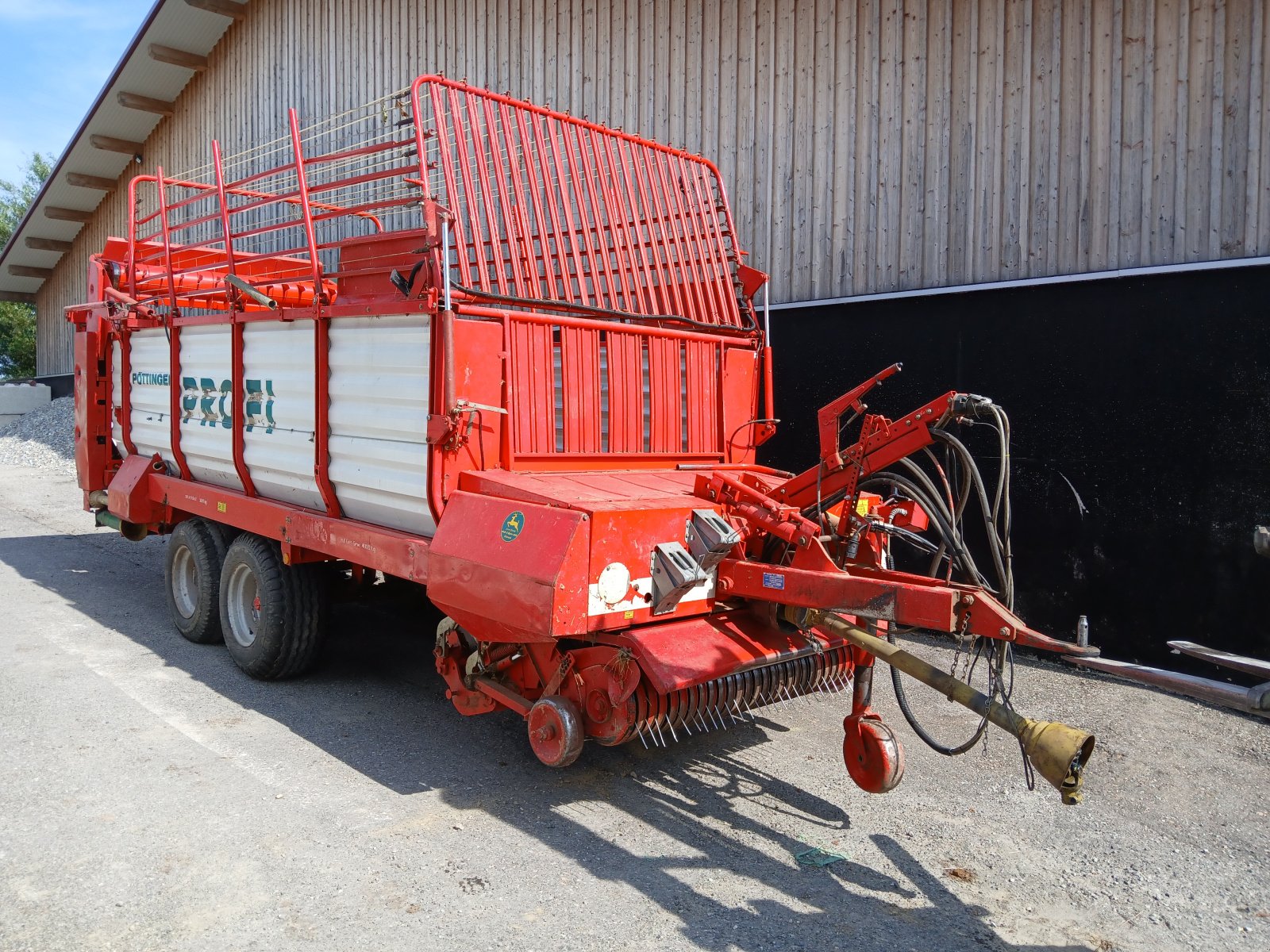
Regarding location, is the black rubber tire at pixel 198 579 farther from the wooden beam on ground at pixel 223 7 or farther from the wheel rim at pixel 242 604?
the wooden beam on ground at pixel 223 7

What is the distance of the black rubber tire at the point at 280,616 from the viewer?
571cm

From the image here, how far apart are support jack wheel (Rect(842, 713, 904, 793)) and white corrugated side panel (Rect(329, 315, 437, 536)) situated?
2.03m

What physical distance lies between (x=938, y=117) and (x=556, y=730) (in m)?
5.43

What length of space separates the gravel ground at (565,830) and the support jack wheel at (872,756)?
0.65ft

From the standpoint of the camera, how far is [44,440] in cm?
1992

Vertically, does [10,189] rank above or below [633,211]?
above

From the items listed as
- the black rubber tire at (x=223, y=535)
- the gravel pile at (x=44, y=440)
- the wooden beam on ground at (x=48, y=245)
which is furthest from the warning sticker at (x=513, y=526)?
the wooden beam on ground at (x=48, y=245)

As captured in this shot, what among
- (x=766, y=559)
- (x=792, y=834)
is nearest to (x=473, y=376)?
(x=766, y=559)

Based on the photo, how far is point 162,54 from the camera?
53.7 ft

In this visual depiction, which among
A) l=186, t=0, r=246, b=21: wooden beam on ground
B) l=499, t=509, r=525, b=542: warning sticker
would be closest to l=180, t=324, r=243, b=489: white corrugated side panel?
l=499, t=509, r=525, b=542: warning sticker

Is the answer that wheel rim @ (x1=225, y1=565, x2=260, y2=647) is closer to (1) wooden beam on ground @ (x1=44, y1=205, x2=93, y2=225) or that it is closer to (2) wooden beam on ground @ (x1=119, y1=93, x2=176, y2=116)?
(2) wooden beam on ground @ (x1=119, y1=93, x2=176, y2=116)

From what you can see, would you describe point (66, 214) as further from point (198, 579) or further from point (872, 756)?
point (872, 756)

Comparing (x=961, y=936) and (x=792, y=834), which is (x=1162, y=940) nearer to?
(x=961, y=936)

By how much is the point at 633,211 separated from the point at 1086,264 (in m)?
3.05
